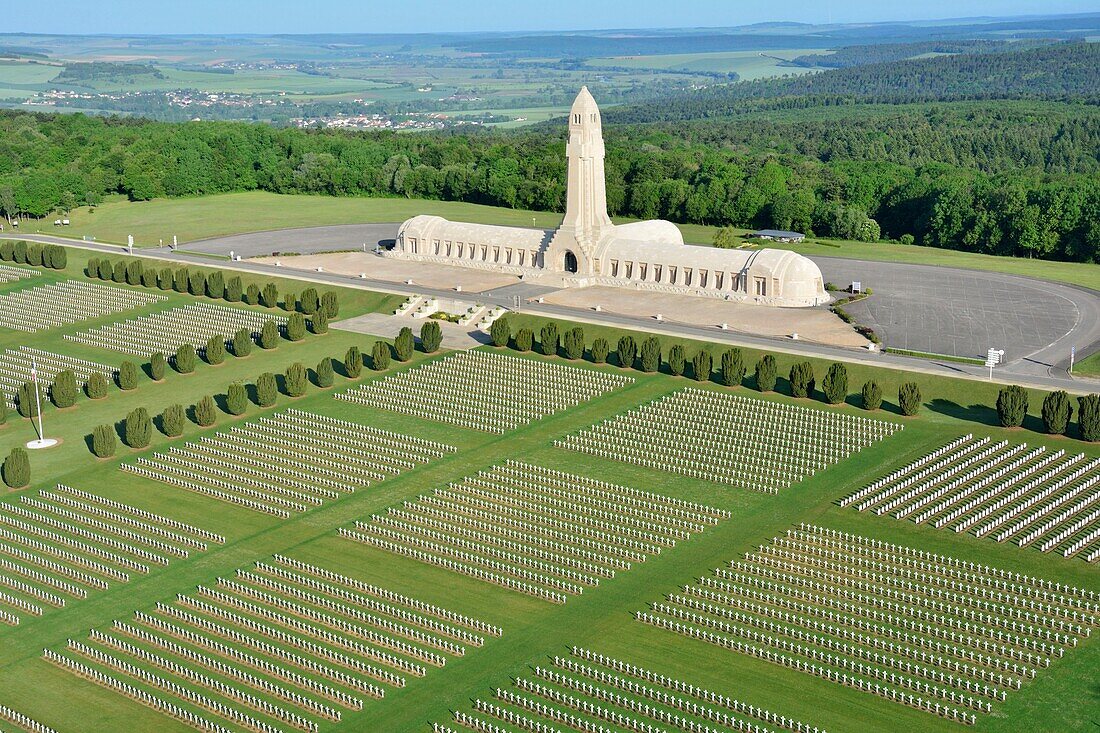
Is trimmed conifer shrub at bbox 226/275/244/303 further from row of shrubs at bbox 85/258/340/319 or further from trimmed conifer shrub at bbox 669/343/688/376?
trimmed conifer shrub at bbox 669/343/688/376

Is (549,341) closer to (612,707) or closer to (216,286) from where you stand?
(216,286)

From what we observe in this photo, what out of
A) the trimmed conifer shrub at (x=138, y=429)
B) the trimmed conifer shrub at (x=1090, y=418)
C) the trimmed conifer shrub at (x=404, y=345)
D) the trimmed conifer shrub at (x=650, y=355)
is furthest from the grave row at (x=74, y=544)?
the trimmed conifer shrub at (x=1090, y=418)

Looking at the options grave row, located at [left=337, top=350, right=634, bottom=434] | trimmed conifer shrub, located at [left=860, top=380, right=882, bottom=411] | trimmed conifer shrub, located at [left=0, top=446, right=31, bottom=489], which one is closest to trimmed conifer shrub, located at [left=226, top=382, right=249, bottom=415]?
grave row, located at [left=337, top=350, right=634, bottom=434]

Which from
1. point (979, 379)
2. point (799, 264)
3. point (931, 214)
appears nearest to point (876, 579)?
point (979, 379)

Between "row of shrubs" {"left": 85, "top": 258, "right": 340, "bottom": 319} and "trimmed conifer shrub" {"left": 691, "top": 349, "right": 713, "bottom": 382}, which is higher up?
"row of shrubs" {"left": 85, "top": 258, "right": 340, "bottom": 319}

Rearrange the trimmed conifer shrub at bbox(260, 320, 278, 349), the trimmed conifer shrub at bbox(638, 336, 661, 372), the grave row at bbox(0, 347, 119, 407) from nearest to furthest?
the trimmed conifer shrub at bbox(638, 336, 661, 372)
the grave row at bbox(0, 347, 119, 407)
the trimmed conifer shrub at bbox(260, 320, 278, 349)

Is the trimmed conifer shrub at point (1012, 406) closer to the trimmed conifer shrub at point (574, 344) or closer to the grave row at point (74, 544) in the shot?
the trimmed conifer shrub at point (574, 344)

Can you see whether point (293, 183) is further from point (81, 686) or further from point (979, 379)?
point (81, 686)

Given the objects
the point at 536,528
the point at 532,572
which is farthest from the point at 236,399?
the point at 532,572
